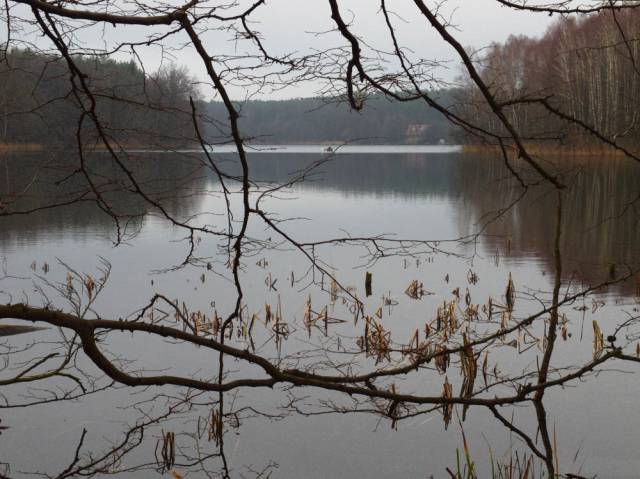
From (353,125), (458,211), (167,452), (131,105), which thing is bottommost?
(167,452)

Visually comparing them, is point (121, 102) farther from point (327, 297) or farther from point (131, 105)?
point (327, 297)

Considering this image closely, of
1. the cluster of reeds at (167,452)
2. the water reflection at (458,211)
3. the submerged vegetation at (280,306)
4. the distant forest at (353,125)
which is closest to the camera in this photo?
the submerged vegetation at (280,306)

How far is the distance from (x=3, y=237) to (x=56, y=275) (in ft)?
15.2

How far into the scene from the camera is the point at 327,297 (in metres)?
9.48

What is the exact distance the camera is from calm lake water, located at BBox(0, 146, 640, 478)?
487 centimetres

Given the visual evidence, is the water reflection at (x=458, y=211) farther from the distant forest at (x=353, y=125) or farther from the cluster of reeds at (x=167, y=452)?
the distant forest at (x=353, y=125)

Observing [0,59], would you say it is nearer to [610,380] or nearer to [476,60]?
[476,60]

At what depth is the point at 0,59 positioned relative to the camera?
325cm

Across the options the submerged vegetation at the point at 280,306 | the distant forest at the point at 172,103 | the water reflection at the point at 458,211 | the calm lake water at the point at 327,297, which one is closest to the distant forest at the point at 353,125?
the water reflection at the point at 458,211

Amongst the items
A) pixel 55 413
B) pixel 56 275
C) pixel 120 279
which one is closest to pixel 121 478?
pixel 55 413

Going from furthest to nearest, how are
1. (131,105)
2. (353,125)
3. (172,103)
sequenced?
(353,125), (172,103), (131,105)

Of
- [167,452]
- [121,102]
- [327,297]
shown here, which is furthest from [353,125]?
[121,102]

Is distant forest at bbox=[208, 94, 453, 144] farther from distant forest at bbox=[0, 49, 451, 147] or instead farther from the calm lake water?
distant forest at bbox=[0, 49, 451, 147]

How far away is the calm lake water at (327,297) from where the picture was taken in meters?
4.87
